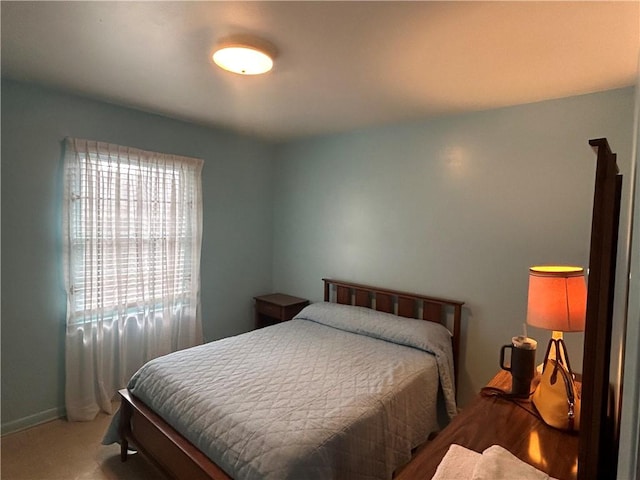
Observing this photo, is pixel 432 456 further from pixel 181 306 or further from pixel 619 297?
pixel 181 306

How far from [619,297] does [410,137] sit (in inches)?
78.6

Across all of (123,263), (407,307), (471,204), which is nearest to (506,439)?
(407,307)

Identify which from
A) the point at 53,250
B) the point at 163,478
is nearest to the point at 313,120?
the point at 53,250

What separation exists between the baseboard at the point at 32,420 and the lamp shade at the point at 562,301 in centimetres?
326

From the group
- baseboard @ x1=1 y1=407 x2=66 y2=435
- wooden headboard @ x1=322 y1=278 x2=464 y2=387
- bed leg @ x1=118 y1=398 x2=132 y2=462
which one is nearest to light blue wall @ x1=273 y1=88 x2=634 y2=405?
wooden headboard @ x1=322 y1=278 x2=464 y2=387

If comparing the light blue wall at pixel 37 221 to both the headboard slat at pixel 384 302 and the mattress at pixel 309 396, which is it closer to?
the mattress at pixel 309 396

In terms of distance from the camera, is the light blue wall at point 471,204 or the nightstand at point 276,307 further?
the nightstand at point 276,307

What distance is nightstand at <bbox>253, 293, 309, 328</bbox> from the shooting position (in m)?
3.65

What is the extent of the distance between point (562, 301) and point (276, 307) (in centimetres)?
262

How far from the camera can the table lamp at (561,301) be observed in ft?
5.23

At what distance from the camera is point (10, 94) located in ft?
7.72

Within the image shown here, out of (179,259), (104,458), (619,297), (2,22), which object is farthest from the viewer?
(179,259)

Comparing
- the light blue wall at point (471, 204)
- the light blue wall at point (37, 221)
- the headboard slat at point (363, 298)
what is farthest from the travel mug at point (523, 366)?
the light blue wall at point (37, 221)

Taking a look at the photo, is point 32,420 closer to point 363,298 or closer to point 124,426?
point 124,426
